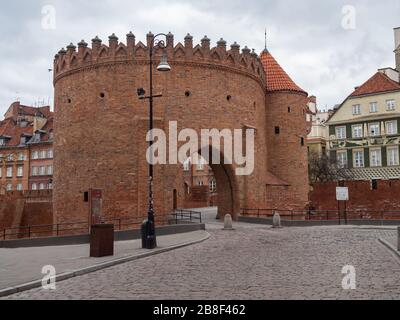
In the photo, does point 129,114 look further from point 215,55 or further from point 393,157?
point 393,157

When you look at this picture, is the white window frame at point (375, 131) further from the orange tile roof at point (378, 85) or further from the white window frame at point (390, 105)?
the orange tile roof at point (378, 85)

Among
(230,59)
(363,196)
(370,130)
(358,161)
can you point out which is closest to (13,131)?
(358,161)

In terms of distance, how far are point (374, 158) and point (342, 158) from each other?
326cm

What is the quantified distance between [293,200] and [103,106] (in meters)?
13.3

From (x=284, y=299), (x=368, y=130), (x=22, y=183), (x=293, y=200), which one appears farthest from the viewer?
(x=22, y=183)

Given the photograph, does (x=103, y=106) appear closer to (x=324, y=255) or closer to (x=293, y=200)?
(x=293, y=200)

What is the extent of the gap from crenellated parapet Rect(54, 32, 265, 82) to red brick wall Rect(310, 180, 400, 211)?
31.4 ft

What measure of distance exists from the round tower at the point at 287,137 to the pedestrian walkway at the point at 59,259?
14.2 metres

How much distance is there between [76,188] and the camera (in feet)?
84.8

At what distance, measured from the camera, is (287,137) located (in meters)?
31.1

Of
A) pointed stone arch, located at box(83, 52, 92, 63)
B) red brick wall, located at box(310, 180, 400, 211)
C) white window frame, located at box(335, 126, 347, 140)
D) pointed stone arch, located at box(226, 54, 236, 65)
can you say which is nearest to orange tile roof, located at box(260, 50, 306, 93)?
pointed stone arch, located at box(226, 54, 236, 65)

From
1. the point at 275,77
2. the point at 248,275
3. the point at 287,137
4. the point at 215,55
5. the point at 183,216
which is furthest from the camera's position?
the point at 275,77

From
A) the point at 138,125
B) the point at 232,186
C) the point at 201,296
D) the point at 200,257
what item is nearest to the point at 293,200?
the point at 232,186

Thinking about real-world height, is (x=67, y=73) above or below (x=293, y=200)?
above
